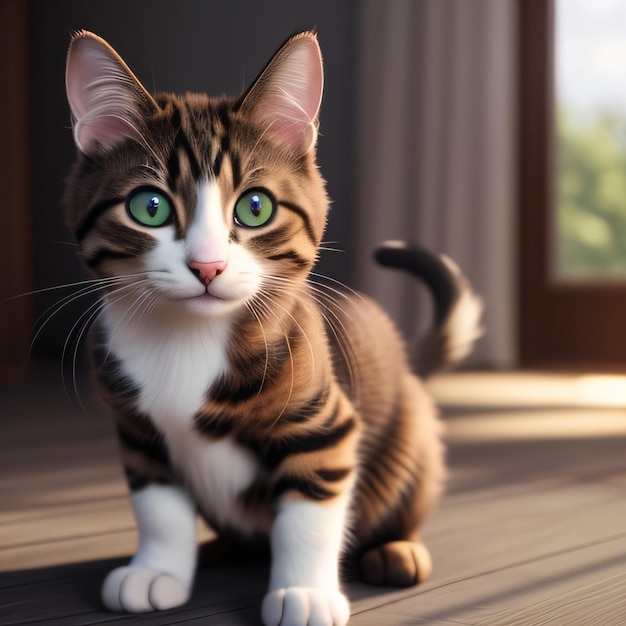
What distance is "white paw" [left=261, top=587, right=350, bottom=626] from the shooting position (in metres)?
0.80

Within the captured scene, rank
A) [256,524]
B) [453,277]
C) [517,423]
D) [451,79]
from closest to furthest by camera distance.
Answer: [256,524]
[453,277]
[517,423]
[451,79]

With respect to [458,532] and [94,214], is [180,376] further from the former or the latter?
[458,532]

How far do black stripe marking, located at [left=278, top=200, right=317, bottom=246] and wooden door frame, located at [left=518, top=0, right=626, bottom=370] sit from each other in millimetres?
3019

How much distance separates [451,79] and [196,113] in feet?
10.2

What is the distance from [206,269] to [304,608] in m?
0.32

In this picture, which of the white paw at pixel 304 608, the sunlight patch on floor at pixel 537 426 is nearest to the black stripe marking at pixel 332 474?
the white paw at pixel 304 608

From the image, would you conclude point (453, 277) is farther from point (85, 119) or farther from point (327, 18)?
point (327, 18)

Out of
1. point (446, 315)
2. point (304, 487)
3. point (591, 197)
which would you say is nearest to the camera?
point (304, 487)

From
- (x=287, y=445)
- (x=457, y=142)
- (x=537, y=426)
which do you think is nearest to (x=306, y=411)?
(x=287, y=445)

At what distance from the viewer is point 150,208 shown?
0.76 metres

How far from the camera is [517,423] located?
7.32 ft

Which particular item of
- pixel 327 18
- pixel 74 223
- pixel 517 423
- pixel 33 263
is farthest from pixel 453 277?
pixel 33 263

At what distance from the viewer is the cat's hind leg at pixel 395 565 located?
98 centimetres

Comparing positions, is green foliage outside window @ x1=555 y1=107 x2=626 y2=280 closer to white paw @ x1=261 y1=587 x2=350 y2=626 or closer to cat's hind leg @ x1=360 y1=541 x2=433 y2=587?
cat's hind leg @ x1=360 y1=541 x2=433 y2=587
